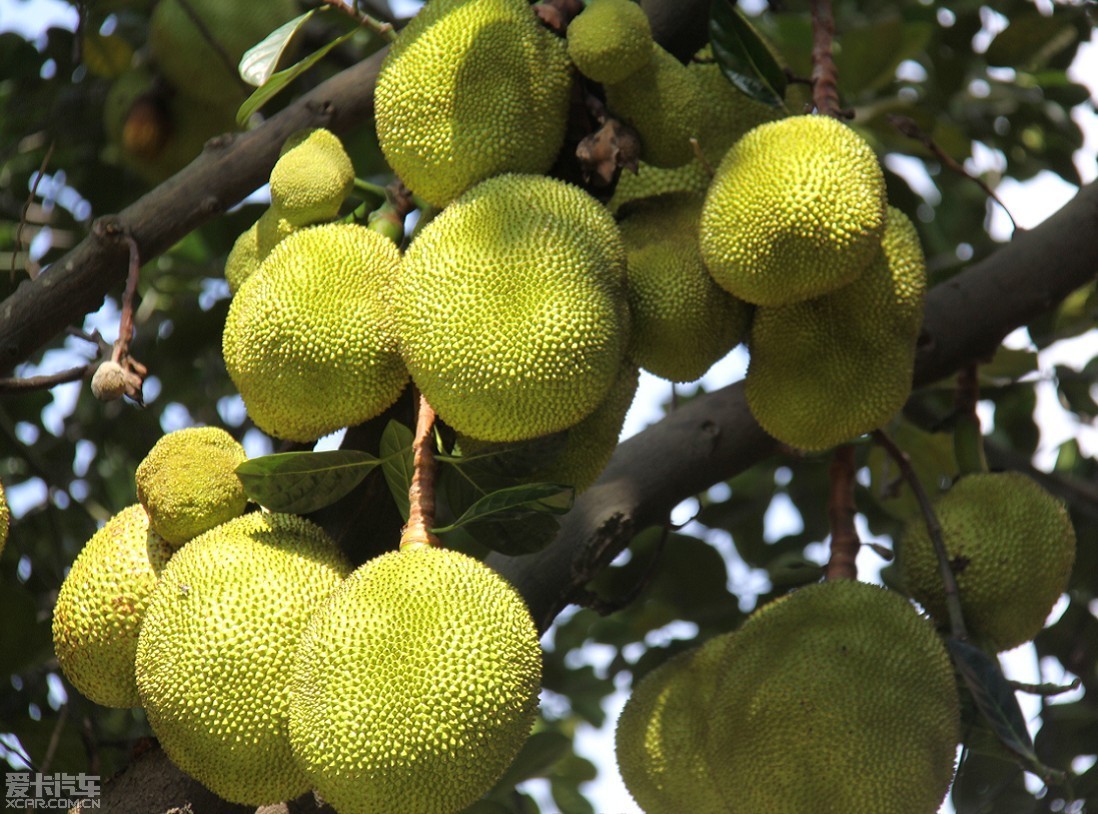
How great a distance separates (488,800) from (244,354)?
88 centimetres

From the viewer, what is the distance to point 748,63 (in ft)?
3.97

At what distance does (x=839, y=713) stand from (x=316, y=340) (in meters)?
0.62

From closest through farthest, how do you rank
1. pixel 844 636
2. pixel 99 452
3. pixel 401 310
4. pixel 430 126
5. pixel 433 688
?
pixel 433 688 → pixel 401 310 → pixel 430 126 → pixel 844 636 → pixel 99 452

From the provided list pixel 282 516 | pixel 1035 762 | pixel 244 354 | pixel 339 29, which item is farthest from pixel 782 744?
pixel 339 29

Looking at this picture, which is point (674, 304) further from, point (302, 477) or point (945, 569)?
point (945, 569)

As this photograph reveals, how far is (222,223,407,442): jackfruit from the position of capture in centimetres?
102

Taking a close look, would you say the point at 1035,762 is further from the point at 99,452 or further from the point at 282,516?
the point at 99,452

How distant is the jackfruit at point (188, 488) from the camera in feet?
3.44

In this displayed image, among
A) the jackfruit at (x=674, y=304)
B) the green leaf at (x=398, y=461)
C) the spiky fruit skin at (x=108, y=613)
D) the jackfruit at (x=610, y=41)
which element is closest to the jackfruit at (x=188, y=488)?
the spiky fruit skin at (x=108, y=613)


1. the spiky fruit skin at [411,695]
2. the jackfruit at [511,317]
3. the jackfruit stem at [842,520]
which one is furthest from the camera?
the jackfruit stem at [842,520]

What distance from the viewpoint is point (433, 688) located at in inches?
32.8

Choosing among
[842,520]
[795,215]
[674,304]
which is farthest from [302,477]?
[842,520]

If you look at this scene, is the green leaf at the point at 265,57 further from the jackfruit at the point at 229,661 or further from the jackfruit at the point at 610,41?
the jackfruit at the point at 229,661

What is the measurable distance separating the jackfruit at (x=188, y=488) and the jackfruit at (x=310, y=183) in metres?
0.25
